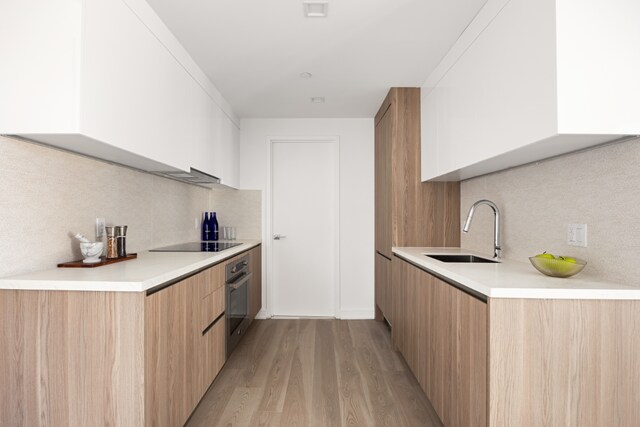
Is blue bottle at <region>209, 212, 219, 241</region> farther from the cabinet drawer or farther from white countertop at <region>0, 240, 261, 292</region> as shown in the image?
white countertop at <region>0, 240, 261, 292</region>

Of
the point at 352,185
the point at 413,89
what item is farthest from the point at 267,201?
the point at 413,89

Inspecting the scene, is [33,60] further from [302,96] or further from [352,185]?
[352,185]

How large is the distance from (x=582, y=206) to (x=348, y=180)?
8.54 feet

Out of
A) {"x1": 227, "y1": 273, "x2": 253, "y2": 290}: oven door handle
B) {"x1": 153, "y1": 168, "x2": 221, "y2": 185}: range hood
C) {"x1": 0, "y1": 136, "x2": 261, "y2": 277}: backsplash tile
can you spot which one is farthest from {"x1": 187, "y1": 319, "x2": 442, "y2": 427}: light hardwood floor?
{"x1": 153, "y1": 168, "x2": 221, "y2": 185}: range hood

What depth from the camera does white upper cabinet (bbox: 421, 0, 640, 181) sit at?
129 cm

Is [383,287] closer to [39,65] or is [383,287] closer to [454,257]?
[454,257]

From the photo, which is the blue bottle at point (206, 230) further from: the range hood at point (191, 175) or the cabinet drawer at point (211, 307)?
the cabinet drawer at point (211, 307)

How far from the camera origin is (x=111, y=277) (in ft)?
4.81

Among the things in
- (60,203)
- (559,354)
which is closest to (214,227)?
(60,203)

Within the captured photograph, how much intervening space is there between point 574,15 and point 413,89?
1.89 m

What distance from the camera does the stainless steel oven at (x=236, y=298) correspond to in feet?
8.61

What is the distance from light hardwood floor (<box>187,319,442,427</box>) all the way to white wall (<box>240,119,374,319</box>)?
0.65 metres

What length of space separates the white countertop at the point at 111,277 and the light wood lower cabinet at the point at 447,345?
1321 millimetres

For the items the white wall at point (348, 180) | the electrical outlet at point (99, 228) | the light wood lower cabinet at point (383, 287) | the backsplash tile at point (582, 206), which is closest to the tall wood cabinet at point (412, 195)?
the light wood lower cabinet at point (383, 287)
